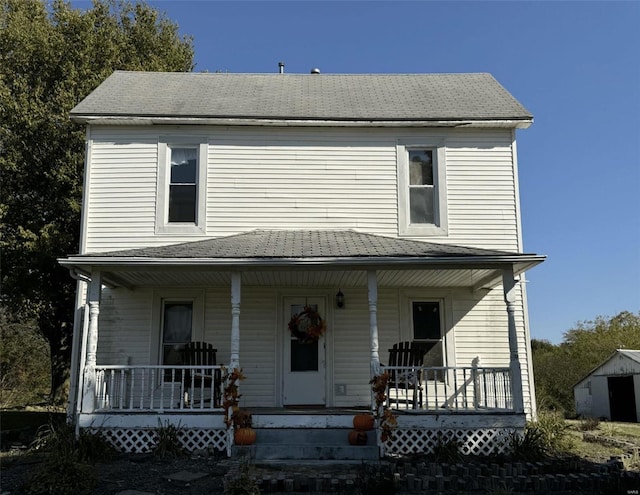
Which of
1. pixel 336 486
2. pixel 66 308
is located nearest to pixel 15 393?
Answer: pixel 66 308

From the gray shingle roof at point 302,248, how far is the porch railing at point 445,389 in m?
1.76

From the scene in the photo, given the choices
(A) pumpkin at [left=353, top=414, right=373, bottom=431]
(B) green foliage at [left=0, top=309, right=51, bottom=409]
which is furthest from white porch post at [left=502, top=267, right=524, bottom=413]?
(B) green foliage at [left=0, top=309, right=51, bottom=409]

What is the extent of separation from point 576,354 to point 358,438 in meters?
22.0

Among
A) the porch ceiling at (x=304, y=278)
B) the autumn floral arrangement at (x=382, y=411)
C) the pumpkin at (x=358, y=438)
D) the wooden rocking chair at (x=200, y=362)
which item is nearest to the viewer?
the autumn floral arrangement at (x=382, y=411)

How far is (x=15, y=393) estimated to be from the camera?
20.2 m

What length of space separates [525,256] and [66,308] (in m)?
13.9

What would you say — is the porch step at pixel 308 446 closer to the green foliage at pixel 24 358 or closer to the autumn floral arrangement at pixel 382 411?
the autumn floral arrangement at pixel 382 411

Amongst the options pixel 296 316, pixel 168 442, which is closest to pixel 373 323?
pixel 296 316

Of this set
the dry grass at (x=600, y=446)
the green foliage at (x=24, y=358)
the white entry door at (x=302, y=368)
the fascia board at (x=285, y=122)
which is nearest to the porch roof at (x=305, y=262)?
the white entry door at (x=302, y=368)

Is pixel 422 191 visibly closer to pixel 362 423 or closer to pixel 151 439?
pixel 362 423

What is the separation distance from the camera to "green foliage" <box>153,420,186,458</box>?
837 centimetres

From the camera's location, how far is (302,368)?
1051 centimetres

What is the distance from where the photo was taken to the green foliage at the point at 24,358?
2384 centimetres

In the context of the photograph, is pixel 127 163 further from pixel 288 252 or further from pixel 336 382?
pixel 336 382
